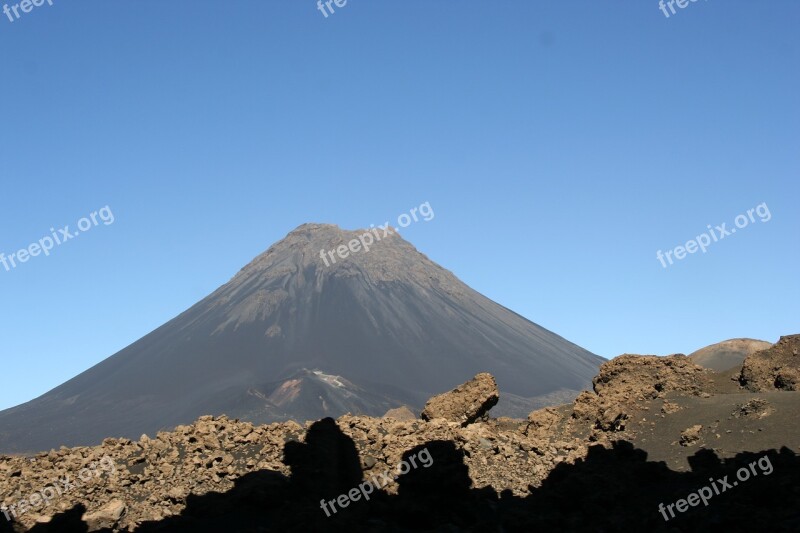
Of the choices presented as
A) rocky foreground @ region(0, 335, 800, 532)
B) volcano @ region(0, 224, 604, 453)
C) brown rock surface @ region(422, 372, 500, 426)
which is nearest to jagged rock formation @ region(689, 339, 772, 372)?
volcano @ region(0, 224, 604, 453)

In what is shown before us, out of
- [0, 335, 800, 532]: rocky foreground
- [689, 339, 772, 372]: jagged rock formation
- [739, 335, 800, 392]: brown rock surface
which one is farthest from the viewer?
[689, 339, 772, 372]: jagged rock formation

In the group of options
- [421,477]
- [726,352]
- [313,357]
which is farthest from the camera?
[313,357]

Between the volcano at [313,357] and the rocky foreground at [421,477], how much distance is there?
282 feet

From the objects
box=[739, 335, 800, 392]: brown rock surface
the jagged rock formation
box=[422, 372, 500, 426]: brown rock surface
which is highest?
box=[422, 372, 500, 426]: brown rock surface

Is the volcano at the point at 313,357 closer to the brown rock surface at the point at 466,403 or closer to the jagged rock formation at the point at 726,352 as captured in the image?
the jagged rock formation at the point at 726,352

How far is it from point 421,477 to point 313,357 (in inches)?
5578

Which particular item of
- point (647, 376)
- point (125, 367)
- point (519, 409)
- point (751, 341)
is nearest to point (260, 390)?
point (519, 409)

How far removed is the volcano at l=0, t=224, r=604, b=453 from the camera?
122688 millimetres

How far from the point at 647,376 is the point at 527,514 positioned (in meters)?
12.5

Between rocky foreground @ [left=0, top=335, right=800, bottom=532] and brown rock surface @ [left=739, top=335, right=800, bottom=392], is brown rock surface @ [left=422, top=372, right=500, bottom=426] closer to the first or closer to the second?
rocky foreground @ [left=0, top=335, right=800, bottom=532]

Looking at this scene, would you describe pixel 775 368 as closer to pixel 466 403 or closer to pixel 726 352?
pixel 466 403

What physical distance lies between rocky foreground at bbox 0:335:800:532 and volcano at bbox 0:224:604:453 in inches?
3387

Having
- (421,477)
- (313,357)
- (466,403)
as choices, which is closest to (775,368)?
(466,403)

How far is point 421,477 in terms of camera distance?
53.5 feet
